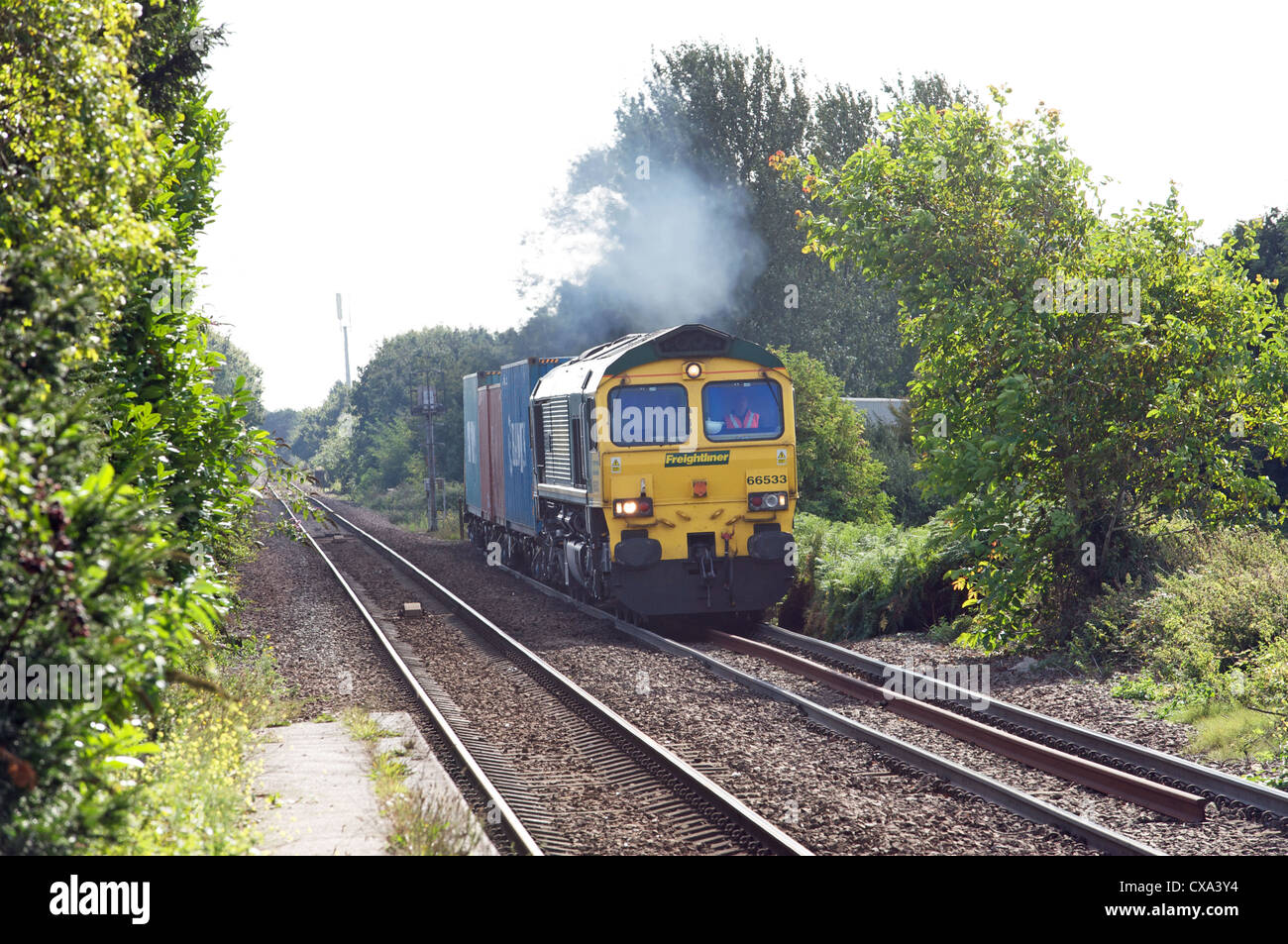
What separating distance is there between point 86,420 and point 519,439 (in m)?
14.6

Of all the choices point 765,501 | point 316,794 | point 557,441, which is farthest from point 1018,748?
point 557,441

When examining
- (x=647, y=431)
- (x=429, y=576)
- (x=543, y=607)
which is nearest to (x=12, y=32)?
(x=647, y=431)

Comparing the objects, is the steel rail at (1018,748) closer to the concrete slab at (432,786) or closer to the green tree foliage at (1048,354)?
the green tree foliage at (1048,354)

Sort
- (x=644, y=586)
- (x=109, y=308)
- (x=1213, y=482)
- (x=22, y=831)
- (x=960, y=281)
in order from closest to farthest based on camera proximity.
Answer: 1. (x=22, y=831)
2. (x=109, y=308)
3. (x=1213, y=482)
4. (x=960, y=281)
5. (x=644, y=586)

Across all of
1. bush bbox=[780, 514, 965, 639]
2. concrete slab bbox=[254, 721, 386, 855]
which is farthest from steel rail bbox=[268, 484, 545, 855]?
bush bbox=[780, 514, 965, 639]

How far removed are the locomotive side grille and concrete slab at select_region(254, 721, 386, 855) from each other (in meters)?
6.91

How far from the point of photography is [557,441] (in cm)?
1714

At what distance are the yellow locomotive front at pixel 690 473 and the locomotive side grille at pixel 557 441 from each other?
114cm

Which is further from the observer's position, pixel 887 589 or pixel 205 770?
pixel 887 589

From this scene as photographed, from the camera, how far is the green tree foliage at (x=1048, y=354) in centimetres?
1191

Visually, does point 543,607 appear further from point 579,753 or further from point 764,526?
A: point 579,753

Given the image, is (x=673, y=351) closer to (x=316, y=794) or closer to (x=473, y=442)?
(x=316, y=794)

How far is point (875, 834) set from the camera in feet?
23.1

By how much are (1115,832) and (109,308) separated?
21.8 ft
